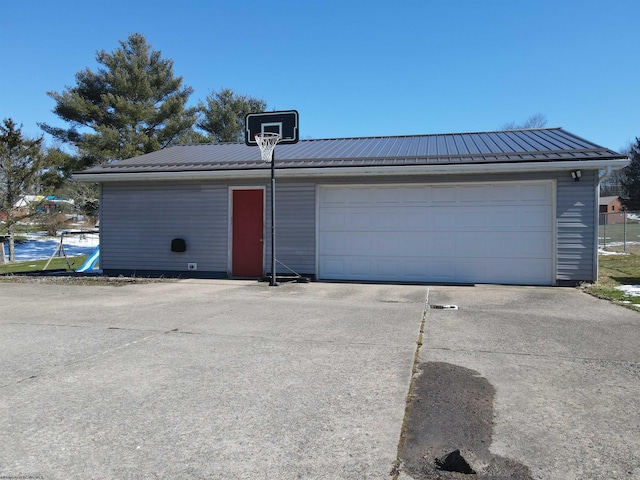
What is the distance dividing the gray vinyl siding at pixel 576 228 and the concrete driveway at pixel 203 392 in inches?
193

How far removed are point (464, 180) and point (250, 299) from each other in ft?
17.7

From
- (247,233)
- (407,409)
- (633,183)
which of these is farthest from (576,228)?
(633,183)

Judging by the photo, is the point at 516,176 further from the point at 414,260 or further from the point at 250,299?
the point at 250,299

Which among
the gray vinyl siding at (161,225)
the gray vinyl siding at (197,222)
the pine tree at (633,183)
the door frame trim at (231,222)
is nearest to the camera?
the gray vinyl siding at (197,222)

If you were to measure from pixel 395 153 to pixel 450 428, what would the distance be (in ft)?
30.6

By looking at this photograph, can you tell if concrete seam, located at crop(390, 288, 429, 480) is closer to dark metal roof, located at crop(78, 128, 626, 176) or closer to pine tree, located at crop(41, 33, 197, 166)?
dark metal roof, located at crop(78, 128, 626, 176)

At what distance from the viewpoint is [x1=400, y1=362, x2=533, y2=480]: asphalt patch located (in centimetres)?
255

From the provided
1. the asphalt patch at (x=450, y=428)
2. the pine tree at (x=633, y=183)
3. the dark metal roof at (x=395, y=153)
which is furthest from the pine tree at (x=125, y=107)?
the pine tree at (x=633, y=183)

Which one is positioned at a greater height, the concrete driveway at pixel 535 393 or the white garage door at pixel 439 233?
the white garage door at pixel 439 233

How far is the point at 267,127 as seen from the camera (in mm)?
11125

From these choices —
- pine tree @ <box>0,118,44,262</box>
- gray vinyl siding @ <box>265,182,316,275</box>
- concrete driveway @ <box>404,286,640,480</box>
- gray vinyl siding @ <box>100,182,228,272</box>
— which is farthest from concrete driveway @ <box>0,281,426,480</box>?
pine tree @ <box>0,118,44,262</box>

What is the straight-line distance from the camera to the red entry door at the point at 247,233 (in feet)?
38.3

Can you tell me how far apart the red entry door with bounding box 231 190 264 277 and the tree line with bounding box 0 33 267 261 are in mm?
16250

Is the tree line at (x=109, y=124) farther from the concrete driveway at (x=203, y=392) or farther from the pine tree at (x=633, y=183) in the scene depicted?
the pine tree at (x=633, y=183)
